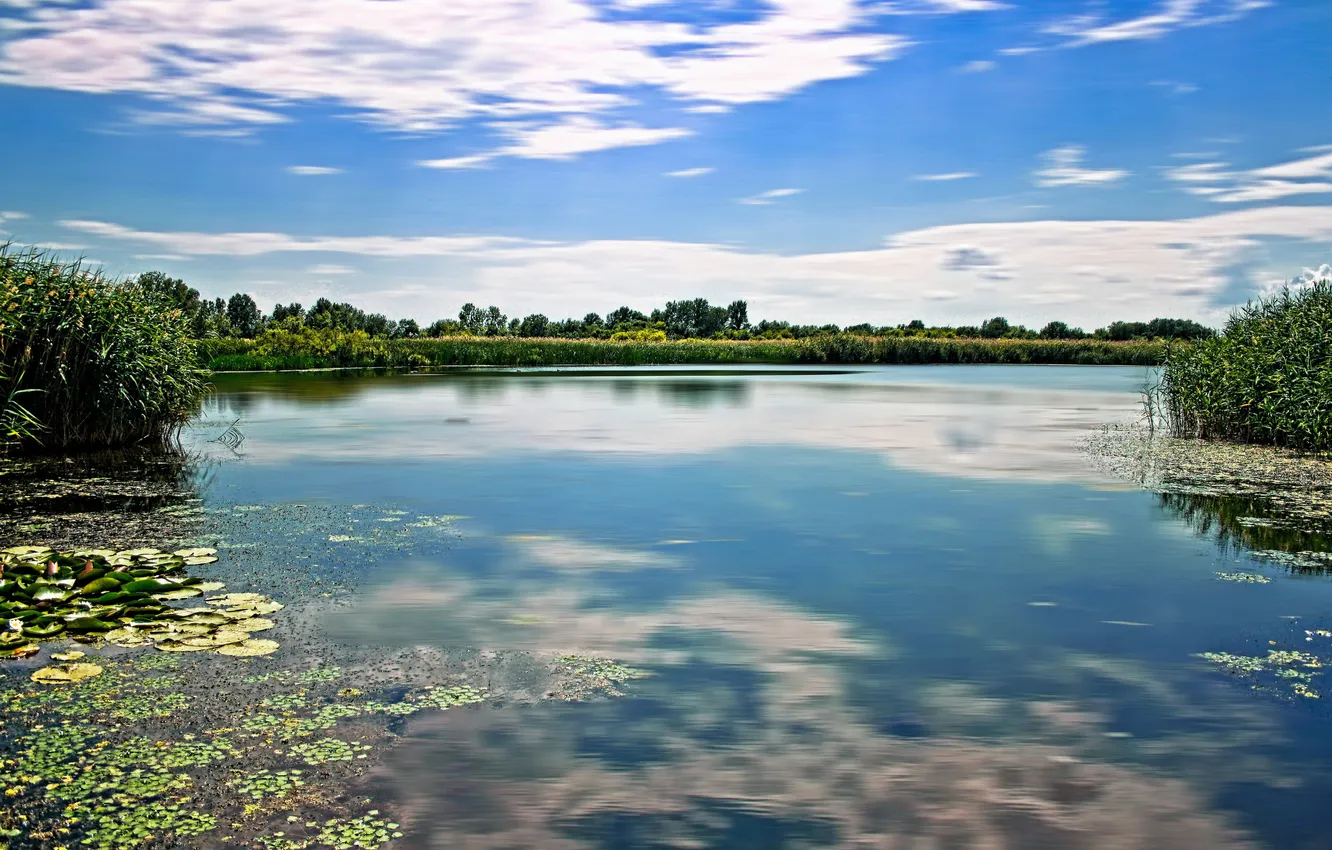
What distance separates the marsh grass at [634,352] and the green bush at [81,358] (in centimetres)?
3601

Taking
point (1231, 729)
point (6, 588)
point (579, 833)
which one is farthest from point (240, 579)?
point (1231, 729)

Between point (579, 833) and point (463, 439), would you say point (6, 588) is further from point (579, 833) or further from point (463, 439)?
point (463, 439)

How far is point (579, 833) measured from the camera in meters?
3.98

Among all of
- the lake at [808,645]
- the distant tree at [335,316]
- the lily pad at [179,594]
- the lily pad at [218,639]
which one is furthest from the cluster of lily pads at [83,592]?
the distant tree at [335,316]

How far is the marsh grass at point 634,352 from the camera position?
5497 centimetres

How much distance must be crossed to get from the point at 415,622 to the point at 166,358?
37.3 ft

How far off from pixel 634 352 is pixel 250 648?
5827cm

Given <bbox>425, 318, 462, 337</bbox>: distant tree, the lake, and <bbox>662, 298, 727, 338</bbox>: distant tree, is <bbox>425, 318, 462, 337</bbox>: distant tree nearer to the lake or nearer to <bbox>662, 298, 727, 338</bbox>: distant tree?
<bbox>662, 298, 727, 338</bbox>: distant tree

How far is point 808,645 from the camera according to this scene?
6219 mm

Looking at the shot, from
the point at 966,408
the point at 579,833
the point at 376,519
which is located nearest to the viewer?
the point at 579,833

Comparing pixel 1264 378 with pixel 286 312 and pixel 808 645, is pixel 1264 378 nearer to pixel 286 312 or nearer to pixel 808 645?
pixel 808 645

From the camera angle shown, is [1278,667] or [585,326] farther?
[585,326]

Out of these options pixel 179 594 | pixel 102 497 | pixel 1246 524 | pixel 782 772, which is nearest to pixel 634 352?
pixel 102 497

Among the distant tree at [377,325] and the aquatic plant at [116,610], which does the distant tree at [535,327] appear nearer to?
the distant tree at [377,325]
